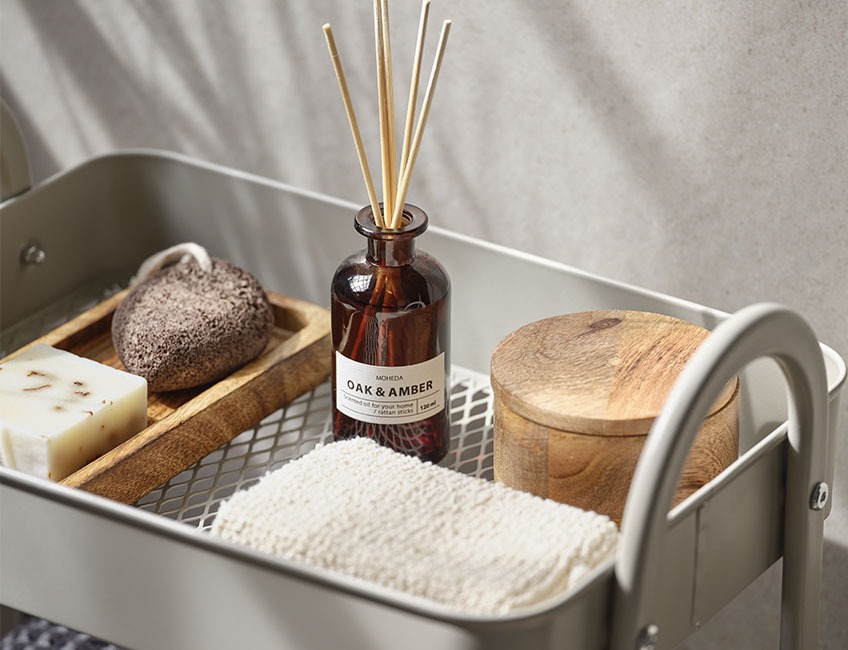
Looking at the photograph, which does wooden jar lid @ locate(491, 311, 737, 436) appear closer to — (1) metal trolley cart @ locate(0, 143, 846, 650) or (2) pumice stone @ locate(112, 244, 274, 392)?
(1) metal trolley cart @ locate(0, 143, 846, 650)

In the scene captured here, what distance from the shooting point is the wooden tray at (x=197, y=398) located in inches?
27.7

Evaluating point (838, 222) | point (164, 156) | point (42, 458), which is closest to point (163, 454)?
point (42, 458)

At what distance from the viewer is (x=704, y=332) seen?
2.30 feet

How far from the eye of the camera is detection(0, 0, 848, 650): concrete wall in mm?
810

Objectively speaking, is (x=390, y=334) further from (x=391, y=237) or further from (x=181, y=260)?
(x=181, y=260)

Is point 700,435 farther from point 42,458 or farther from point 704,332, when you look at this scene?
point 42,458

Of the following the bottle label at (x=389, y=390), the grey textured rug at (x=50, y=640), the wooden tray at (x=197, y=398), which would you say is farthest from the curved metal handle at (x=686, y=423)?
the grey textured rug at (x=50, y=640)

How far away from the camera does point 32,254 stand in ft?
3.01

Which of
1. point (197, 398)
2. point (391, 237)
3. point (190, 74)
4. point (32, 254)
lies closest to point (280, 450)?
point (197, 398)

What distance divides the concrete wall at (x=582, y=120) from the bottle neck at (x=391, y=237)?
24 centimetres

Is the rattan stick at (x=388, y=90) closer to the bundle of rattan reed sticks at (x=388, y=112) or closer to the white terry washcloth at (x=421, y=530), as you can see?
the bundle of rattan reed sticks at (x=388, y=112)

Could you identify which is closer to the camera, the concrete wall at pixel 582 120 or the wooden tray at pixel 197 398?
the wooden tray at pixel 197 398

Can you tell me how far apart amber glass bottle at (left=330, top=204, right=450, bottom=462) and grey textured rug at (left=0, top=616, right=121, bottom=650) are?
31cm

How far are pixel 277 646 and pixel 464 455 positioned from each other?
23 centimetres
